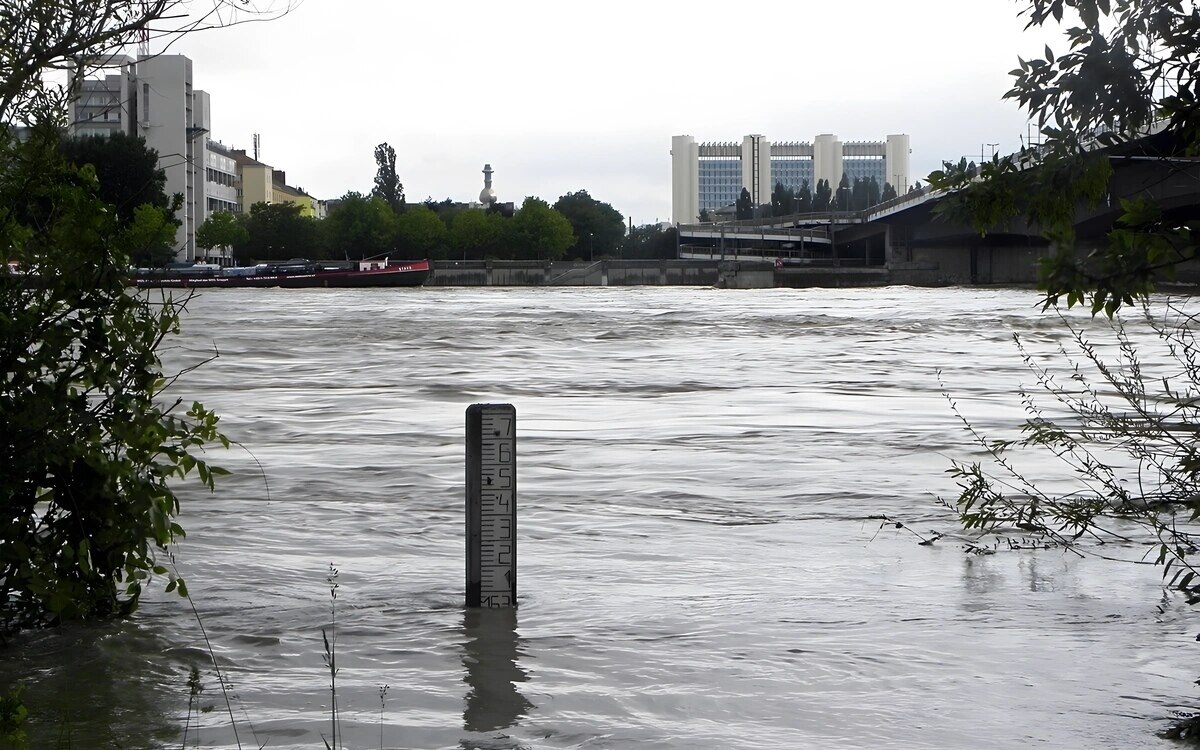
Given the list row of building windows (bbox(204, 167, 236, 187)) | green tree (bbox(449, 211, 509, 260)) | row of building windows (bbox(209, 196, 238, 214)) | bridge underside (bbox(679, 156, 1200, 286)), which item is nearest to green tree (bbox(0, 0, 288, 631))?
bridge underside (bbox(679, 156, 1200, 286))

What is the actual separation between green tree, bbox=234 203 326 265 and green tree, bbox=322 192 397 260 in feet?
7.59

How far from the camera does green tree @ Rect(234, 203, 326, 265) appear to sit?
140875mm

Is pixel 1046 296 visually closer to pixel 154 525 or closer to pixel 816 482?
pixel 154 525

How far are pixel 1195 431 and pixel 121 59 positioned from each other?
401 cm

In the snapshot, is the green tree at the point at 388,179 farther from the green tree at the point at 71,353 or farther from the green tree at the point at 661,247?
the green tree at the point at 71,353

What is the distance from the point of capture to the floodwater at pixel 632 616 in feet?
14.4

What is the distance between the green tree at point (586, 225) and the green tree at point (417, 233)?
20.2 meters

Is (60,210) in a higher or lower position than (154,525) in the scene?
higher

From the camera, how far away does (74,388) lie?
5055 millimetres

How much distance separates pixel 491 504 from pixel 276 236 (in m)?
140

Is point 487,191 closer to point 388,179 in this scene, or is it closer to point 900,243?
point 388,179

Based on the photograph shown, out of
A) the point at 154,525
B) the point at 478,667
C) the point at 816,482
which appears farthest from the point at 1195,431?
the point at 816,482

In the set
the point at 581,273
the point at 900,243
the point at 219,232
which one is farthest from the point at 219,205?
the point at 900,243

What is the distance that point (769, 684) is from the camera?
190 inches
